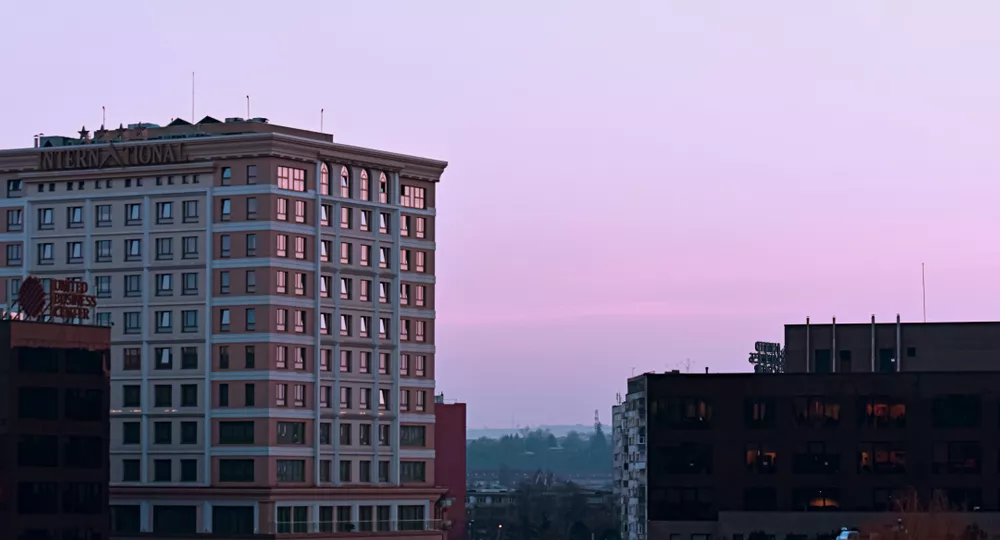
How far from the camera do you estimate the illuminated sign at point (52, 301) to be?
187m

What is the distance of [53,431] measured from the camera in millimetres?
183500

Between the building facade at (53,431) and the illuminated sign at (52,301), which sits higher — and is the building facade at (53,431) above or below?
below

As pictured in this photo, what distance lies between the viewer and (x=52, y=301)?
187625mm

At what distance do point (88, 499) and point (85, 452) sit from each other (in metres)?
4.04

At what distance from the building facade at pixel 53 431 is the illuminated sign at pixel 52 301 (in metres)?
2.75

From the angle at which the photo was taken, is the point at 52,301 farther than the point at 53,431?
Yes

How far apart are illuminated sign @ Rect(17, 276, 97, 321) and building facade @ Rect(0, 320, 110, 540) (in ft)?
9.03

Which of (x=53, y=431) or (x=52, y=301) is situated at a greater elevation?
(x=52, y=301)

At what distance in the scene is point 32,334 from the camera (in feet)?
597

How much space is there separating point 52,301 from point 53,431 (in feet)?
38.5

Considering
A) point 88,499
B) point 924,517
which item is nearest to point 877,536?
point 924,517

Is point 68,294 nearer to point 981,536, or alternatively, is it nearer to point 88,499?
point 88,499

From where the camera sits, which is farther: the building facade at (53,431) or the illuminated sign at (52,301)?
the illuminated sign at (52,301)

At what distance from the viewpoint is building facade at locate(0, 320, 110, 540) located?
180 meters
